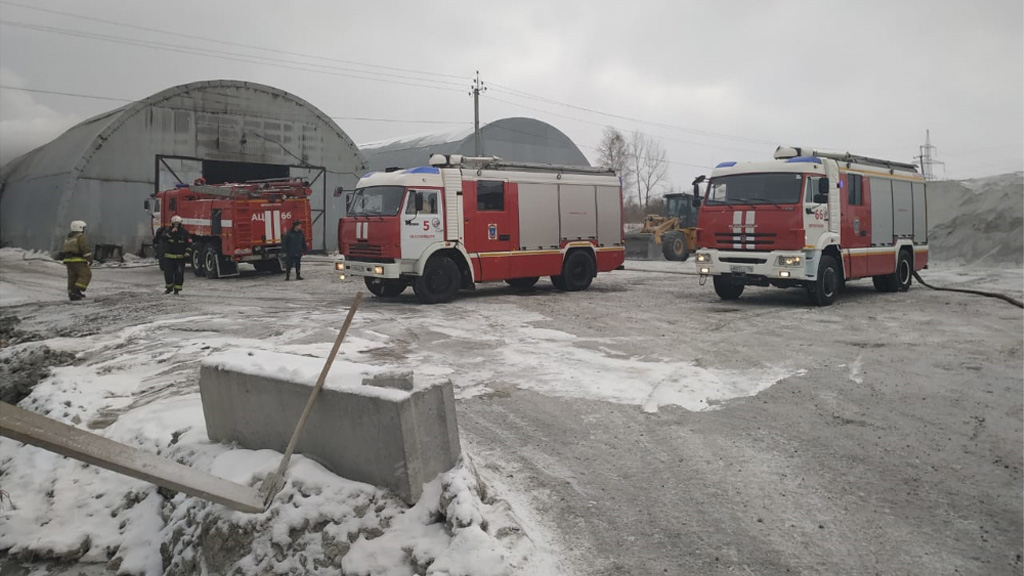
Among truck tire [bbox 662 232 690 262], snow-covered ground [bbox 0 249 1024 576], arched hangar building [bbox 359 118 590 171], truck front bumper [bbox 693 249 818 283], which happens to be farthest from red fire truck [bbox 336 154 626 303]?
arched hangar building [bbox 359 118 590 171]

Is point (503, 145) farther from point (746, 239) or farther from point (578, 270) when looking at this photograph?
point (746, 239)

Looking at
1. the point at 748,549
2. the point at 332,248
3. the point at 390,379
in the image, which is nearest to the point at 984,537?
the point at 748,549

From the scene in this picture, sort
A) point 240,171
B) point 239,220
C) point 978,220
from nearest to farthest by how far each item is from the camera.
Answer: point 239,220, point 978,220, point 240,171

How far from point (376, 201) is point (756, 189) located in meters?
7.42

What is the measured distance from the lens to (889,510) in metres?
4.67

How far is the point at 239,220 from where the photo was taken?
21.3m

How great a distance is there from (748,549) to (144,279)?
21.7 m

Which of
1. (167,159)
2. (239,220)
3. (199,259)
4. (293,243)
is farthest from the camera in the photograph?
(167,159)

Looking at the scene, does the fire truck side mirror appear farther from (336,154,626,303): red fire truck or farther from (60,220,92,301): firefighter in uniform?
(60,220,92,301): firefighter in uniform

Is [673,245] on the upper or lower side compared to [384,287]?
upper

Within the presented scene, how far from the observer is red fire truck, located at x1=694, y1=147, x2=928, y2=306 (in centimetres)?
1375

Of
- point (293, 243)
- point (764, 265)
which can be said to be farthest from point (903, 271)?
point (293, 243)

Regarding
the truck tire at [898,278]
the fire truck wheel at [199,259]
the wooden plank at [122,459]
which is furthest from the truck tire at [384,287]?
the wooden plank at [122,459]

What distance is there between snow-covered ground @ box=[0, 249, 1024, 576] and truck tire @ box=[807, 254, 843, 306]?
1.10ft
